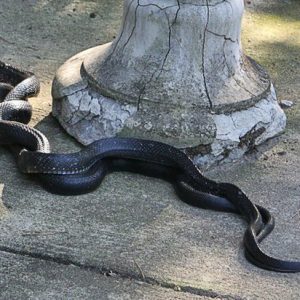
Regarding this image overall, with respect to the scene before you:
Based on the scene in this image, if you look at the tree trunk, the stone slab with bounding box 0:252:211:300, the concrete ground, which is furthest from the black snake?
the stone slab with bounding box 0:252:211:300

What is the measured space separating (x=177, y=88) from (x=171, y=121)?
244mm

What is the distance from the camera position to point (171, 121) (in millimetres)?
4969

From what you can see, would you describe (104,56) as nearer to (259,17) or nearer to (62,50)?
(62,50)

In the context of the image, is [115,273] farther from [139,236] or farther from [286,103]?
[286,103]

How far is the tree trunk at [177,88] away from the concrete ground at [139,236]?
8.6 inches

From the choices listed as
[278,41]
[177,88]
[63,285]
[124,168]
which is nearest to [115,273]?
[63,285]

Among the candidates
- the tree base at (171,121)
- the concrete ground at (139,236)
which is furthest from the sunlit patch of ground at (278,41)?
the tree base at (171,121)

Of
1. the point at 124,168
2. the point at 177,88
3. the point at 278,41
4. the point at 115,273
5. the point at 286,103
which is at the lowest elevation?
the point at 278,41

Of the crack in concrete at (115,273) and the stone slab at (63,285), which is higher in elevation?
the stone slab at (63,285)

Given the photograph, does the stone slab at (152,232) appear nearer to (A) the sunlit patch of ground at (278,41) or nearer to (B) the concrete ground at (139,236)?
(B) the concrete ground at (139,236)

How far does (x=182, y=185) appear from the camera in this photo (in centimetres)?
471

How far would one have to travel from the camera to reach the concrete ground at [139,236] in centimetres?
385

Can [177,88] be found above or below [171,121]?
above

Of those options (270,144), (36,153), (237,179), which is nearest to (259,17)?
(270,144)
